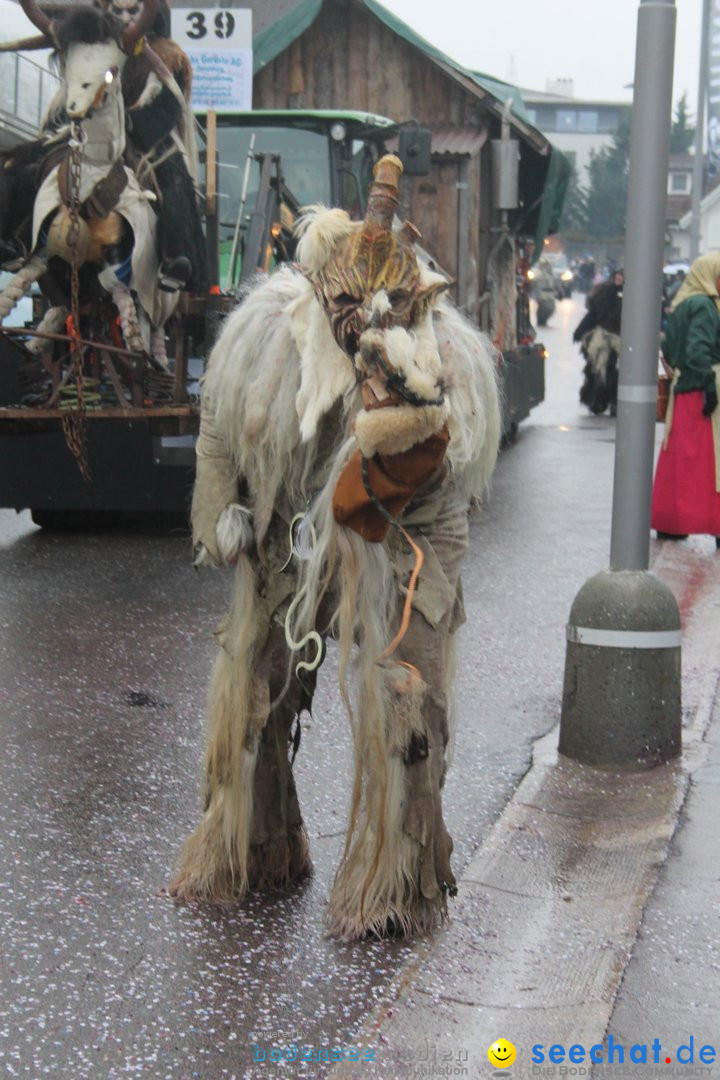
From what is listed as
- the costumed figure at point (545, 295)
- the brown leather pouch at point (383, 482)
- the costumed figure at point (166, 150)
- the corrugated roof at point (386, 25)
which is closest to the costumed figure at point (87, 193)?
the costumed figure at point (166, 150)

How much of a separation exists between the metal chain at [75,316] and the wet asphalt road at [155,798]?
78 cm

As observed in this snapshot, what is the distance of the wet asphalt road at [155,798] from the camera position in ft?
11.8

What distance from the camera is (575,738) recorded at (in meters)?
5.69

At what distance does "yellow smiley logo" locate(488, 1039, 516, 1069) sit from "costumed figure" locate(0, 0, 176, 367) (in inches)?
246

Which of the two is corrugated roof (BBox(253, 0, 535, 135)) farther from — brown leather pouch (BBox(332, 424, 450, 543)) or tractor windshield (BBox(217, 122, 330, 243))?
brown leather pouch (BBox(332, 424, 450, 543))

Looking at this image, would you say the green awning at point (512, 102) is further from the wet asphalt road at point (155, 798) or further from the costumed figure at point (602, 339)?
the wet asphalt road at point (155, 798)

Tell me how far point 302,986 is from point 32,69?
25.6 metres

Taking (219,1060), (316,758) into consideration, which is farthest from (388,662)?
(316,758)

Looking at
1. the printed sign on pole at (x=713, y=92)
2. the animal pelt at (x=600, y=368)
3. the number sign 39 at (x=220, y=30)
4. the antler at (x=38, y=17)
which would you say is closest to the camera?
the antler at (x=38, y=17)

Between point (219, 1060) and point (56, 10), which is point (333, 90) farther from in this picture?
point (219, 1060)

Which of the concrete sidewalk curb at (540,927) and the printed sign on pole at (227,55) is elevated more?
the printed sign on pole at (227,55)

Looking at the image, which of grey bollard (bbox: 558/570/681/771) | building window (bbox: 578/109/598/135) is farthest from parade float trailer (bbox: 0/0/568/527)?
building window (bbox: 578/109/598/135)

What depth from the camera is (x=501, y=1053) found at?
3.45 metres

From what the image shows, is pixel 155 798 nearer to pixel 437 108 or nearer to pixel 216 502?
pixel 216 502
